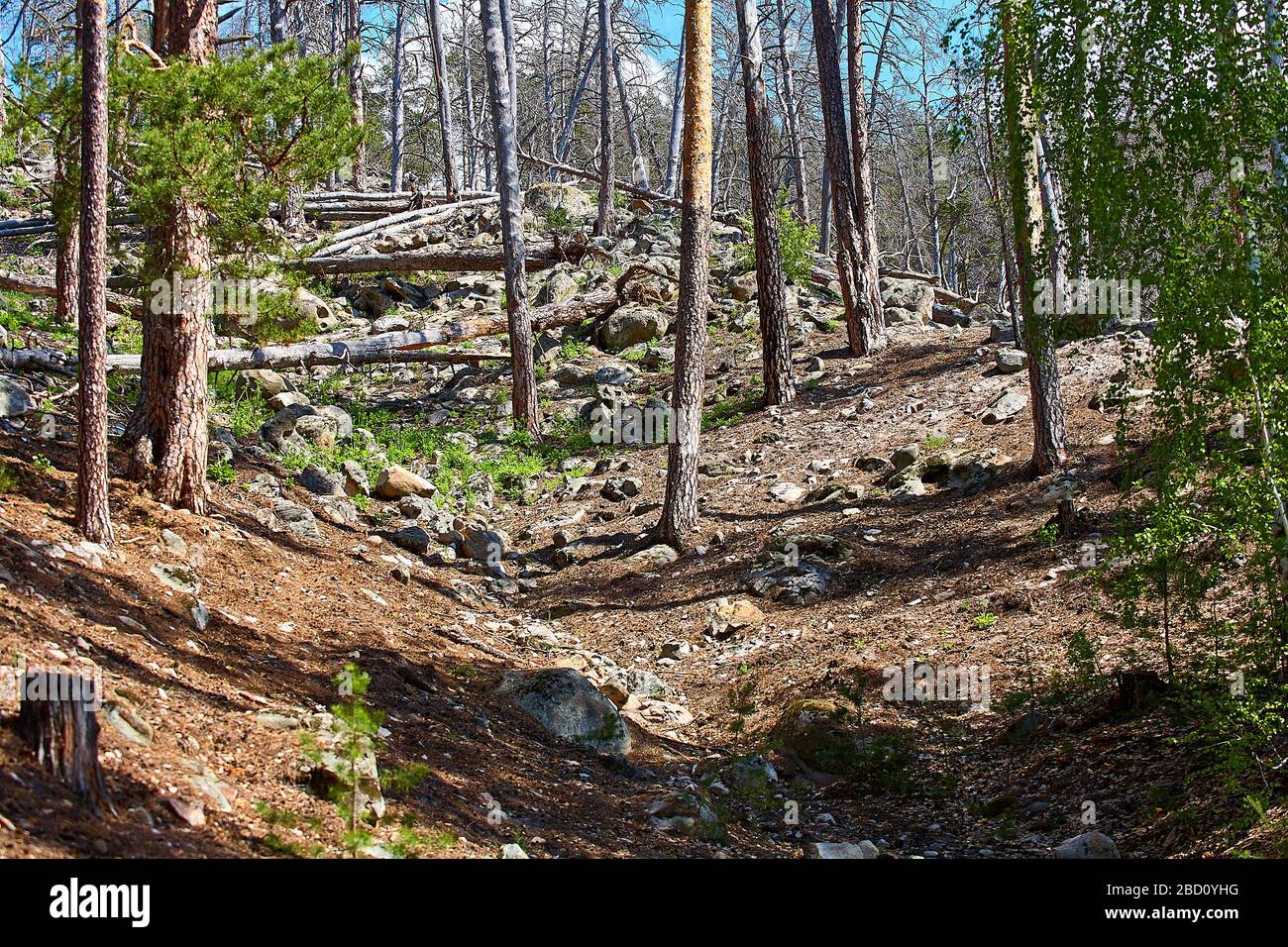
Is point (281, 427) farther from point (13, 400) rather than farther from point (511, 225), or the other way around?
point (511, 225)

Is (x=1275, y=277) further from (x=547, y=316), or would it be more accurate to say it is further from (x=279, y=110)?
(x=547, y=316)

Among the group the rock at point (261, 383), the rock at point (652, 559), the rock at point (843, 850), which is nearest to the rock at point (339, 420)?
the rock at point (261, 383)

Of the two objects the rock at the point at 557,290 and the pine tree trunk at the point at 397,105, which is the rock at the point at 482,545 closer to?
the rock at the point at 557,290

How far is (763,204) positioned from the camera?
47.6ft

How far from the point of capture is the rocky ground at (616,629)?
17.3ft

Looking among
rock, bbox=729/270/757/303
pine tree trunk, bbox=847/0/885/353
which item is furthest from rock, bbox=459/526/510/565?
rock, bbox=729/270/757/303

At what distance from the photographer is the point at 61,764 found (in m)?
4.03

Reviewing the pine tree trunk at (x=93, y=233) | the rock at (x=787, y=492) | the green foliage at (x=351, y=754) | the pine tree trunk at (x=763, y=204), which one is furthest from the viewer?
the pine tree trunk at (x=763, y=204)

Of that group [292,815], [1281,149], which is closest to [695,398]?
[1281,149]

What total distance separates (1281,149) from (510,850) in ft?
18.1

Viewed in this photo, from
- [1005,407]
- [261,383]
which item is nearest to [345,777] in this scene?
[1005,407]

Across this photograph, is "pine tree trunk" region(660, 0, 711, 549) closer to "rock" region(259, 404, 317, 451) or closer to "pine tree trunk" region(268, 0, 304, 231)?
"rock" region(259, 404, 317, 451)

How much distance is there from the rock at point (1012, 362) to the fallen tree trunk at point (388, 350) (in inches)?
292

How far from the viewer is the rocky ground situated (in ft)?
17.3
